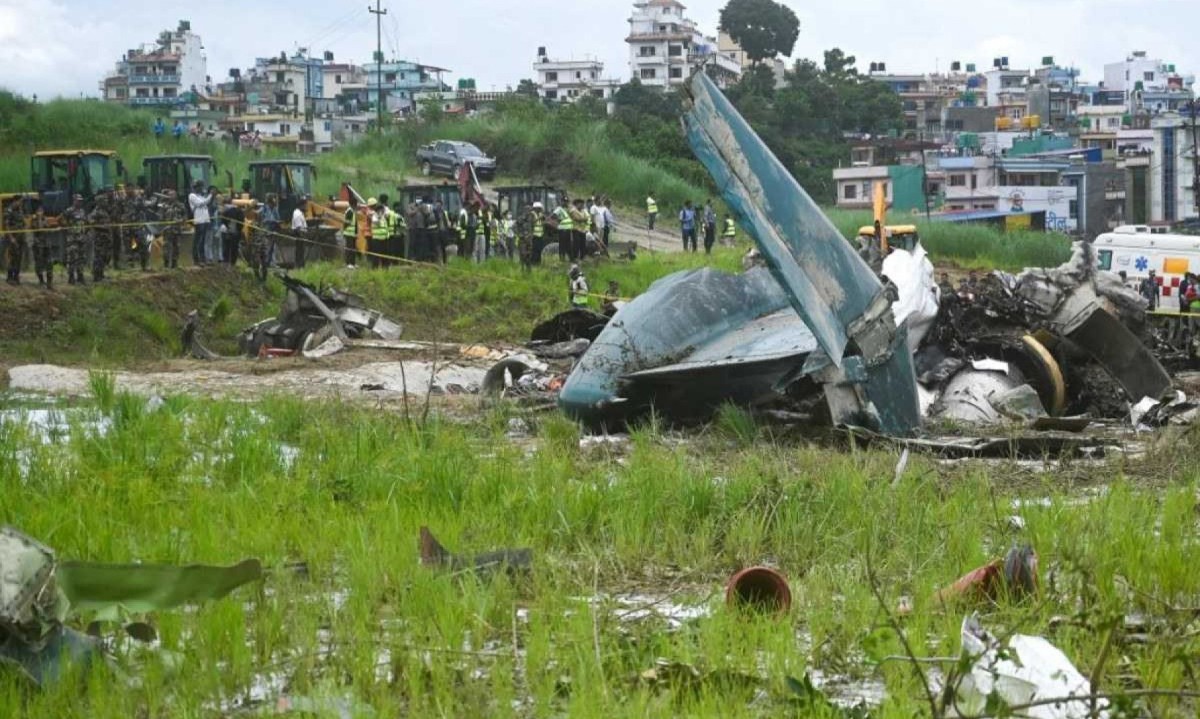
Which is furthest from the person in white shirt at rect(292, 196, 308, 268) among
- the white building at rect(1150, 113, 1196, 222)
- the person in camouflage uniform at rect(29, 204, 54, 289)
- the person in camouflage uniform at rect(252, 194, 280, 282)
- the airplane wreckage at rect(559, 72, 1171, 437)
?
the white building at rect(1150, 113, 1196, 222)

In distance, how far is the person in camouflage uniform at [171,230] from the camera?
87.7ft

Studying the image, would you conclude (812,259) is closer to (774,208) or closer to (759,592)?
(774,208)

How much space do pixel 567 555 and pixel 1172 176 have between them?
73083 mm

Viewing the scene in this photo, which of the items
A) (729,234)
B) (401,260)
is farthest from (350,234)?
(729,234)

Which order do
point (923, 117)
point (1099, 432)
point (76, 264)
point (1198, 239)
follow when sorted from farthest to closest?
point (923, 117)
point (1198, 239)
point (76, 264)
point (1099, 432)

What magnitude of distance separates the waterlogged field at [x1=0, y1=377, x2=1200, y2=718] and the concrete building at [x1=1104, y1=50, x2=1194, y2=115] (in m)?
134

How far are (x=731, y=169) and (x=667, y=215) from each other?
42272 mm

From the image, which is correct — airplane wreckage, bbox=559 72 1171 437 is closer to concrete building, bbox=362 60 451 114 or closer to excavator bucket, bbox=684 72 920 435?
excavator bucket, bbox=684 72 920 435

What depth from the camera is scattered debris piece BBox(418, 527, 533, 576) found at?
6523 mm

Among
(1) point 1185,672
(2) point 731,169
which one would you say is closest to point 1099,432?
(2) point 731,169

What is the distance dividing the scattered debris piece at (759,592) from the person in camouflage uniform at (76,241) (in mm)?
19656

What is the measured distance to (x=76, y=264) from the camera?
79.6 feet

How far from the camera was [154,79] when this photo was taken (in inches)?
4998

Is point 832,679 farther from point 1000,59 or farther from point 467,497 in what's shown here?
point 1000,59
